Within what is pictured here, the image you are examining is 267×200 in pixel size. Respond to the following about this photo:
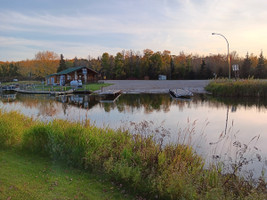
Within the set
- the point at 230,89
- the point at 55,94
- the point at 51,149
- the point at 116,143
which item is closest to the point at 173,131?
the point at 116,143

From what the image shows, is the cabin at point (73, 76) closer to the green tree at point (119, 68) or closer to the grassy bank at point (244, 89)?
the green tree at point (119, 68)

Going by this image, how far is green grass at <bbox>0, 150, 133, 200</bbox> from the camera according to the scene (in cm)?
378

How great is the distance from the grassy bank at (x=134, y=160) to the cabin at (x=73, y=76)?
124ft

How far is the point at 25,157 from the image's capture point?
18.9 feet

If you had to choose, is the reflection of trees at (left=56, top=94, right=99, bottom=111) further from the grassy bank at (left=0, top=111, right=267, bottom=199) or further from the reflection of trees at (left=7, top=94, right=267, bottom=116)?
the grassy bank at (left=0, top=111, right=267, bottom=199)

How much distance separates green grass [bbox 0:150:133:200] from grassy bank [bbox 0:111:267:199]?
0.29m

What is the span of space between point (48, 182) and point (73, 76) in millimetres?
43639

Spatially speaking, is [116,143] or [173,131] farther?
[173,131]

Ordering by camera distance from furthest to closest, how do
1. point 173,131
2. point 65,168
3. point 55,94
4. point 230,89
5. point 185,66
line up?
1. point 185,66
2. point 55,94
3. point 230,89
4. point 173,131
5. point 65,168

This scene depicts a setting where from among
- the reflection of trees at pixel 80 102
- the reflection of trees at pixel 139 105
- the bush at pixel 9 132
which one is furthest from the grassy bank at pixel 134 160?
the reflection of trees at pixel 80 102

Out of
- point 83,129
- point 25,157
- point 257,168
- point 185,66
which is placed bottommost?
point 257,168

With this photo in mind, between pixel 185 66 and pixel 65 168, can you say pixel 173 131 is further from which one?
pixel 185 66

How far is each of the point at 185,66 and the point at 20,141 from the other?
63962 mm

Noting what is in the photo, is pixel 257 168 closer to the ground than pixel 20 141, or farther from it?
closer to the ground
